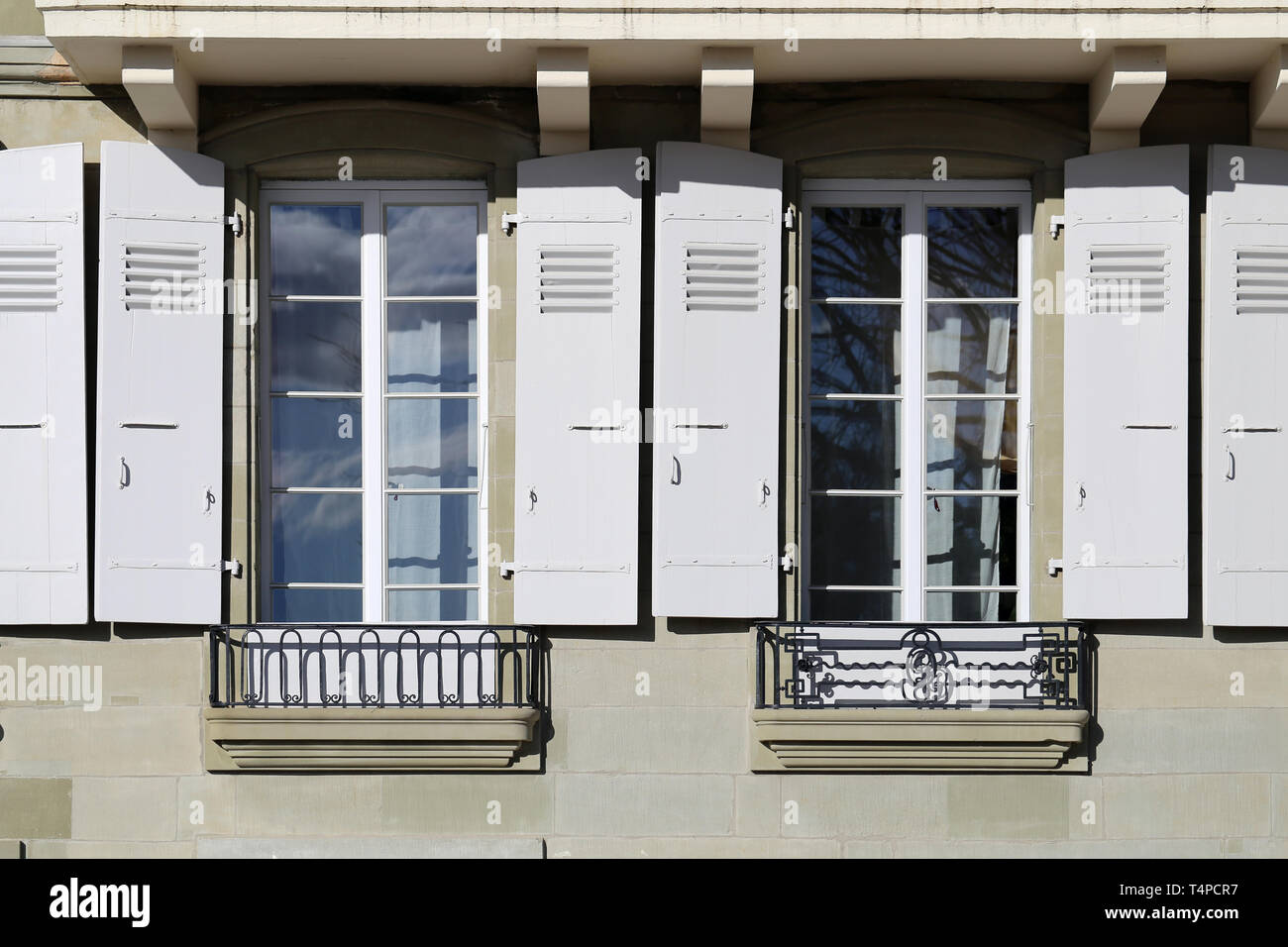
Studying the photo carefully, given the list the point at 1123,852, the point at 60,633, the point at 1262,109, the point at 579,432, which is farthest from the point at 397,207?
the point at 1123,852

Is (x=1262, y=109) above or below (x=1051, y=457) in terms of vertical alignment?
above

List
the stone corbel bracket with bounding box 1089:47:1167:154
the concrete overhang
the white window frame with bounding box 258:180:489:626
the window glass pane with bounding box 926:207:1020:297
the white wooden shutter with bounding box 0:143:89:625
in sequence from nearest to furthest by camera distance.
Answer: the concrete overhang
the stone corbel bracket with bounding box 1089:47:1167:154
the white wooden shutter with bounding box 0:143:89:625
the white window frame with bounding box 258:180:489:626
the window glass pane with bounding box 926:207:1020:297

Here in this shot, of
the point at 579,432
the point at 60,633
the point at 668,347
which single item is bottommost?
the point at 60,633

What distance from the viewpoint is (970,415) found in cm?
660

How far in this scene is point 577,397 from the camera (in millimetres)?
6246

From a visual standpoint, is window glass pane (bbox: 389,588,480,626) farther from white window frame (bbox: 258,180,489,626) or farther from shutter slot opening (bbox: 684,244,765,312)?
shutter slot opening (bbox: 684,244,765,312)

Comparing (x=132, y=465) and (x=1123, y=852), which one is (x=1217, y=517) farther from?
(x=132, y=465)

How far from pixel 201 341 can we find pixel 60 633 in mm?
1488

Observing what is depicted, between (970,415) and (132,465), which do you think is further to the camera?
(970,415)

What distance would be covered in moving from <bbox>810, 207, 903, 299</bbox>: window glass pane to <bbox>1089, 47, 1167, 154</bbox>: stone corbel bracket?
100 cm

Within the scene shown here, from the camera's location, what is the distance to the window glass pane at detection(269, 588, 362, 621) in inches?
257

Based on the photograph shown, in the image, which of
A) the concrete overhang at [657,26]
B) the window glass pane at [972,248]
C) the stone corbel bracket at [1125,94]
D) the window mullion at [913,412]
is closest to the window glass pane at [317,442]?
the concrete overhang at [657,26]

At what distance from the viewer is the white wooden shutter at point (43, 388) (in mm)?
6180

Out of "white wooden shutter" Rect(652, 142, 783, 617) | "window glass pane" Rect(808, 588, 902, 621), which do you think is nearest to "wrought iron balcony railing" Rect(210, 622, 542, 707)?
"white wooden shutter" Rect(652, 142, 783, 617)
